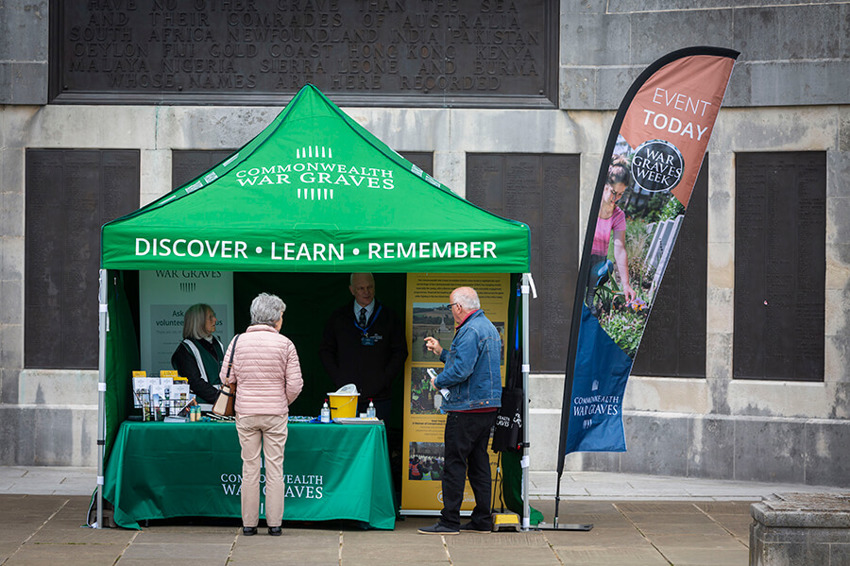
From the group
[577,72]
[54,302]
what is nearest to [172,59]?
[54,302]

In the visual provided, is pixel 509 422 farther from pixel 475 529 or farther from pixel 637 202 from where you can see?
pixel 637 202

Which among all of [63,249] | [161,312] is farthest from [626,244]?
[63,249]

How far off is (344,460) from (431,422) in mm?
884

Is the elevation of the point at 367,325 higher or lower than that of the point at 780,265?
lower

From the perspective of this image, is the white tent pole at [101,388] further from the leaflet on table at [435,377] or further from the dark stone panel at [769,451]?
the dark stone panel at [769,451]

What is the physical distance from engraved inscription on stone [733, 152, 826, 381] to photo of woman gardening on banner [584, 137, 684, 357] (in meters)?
3.48

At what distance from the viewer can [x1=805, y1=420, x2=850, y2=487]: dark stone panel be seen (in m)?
10.6

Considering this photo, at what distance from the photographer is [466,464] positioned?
8.02 metres

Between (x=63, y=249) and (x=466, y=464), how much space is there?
5.67m

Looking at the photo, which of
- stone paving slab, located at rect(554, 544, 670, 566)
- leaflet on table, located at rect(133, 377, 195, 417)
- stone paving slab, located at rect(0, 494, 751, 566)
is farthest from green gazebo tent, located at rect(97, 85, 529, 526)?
stone paving slab, located at rect(554, 544, 670, 566)

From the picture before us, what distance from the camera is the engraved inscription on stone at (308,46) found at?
11.5 m

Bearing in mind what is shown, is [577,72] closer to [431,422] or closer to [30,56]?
[431,422]

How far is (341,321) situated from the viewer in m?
8.76

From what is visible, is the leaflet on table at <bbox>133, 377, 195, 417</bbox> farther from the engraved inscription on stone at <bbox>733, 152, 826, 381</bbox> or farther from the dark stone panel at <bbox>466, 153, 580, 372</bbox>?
the engraved inscription on stone at <bbox>733, 152, 826, 381</bbox>
